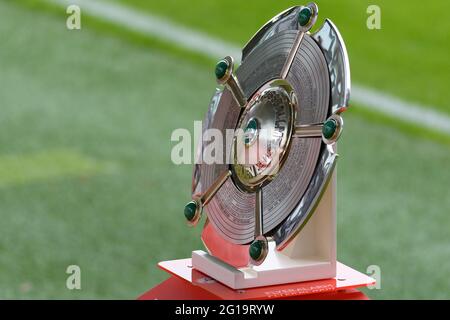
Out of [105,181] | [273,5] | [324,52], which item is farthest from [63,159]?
[324,52]

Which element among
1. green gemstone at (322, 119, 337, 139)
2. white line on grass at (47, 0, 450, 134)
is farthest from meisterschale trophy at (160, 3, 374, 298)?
white line on grass at (47, 0, 450, 134)

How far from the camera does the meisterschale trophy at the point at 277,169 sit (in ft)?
10.1

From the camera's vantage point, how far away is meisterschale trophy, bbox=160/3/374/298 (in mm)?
3066

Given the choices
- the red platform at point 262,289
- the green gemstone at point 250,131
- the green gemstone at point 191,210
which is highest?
the green gemstone at point 250,131

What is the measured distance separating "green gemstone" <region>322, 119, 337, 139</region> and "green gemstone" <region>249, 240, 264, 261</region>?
0.37 metres

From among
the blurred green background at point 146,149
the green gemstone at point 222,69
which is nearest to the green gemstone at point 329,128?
the green gemstone at point 222,69

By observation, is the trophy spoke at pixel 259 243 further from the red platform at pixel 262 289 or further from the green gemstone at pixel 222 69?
the green gemstone at pixel 222 69

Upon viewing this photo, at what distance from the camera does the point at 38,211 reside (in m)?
5.70

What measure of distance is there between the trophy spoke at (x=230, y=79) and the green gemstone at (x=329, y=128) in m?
0.49

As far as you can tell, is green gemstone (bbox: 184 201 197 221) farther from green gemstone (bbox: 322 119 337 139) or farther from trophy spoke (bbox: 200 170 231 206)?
green gemstone (bbox: 322 119 337 139)

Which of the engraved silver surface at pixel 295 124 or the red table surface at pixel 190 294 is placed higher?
the engraved silver surface at pixel 295 124
